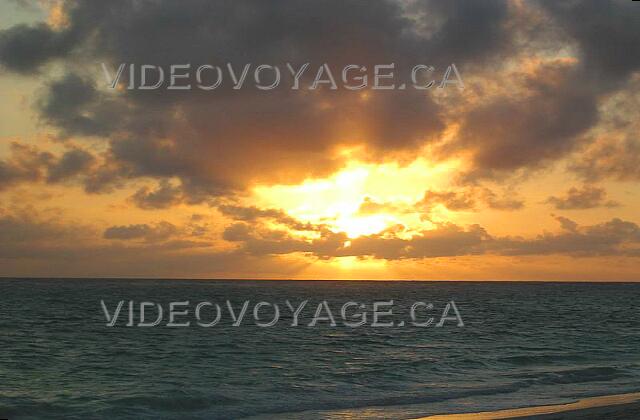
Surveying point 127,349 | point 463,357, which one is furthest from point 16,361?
point 463,357

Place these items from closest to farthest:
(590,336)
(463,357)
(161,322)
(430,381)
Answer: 1. (430,381)
2. (463,357)
3. (590,336)
4. (161,322)

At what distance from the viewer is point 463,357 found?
127ft

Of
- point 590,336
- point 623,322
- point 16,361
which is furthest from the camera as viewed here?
point 623,322

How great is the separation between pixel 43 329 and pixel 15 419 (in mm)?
33906

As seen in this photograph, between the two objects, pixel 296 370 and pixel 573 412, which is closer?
pixel 573 412

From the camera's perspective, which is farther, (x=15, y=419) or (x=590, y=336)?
(x=590, y=336)

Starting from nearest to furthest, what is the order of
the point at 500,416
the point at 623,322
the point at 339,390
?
the point at 500,416 < the point at 339,390 < the point at 623,322

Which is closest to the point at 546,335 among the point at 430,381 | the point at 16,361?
the point at 430,381

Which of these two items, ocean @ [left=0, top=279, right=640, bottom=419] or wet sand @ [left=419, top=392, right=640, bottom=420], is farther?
ocean @ [left=0, top=279, right=640, bottom=419]

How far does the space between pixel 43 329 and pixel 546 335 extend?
1612 inches

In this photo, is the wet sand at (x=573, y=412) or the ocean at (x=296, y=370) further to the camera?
the ocean at (x=296, y=370)

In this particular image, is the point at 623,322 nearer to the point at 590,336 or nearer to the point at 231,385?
the point at 590,336

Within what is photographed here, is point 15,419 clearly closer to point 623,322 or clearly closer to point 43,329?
point 43,329

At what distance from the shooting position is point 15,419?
22047mm
